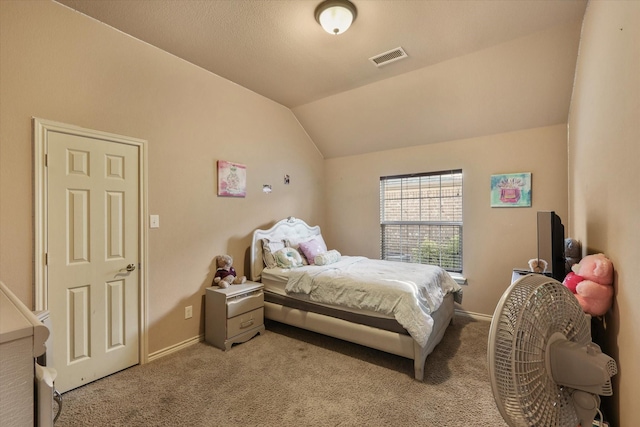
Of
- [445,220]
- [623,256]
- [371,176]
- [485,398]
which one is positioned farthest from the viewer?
[371,176]

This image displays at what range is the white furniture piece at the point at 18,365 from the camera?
2.12ft

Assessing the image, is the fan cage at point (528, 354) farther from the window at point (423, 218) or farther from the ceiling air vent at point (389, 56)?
the window at point (423, 218)

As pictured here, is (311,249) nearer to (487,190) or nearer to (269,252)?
(269,252)

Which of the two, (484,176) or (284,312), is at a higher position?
(484,176)

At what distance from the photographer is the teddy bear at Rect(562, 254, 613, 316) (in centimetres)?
128

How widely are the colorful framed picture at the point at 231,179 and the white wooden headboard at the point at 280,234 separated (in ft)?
1.80

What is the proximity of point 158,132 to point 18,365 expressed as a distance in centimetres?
243

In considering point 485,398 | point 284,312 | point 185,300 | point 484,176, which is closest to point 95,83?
point 185,300

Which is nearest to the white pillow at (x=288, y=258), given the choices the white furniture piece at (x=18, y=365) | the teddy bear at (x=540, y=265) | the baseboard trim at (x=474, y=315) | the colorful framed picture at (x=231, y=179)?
the colorful framed picture at (x=231, y=179)

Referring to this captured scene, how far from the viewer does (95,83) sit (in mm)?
2264

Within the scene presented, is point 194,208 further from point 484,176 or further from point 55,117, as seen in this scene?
point 484,176

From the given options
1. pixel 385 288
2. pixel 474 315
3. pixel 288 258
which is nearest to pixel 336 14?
pixel 385 288

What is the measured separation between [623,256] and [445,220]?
275cm

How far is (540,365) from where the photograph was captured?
74cm
